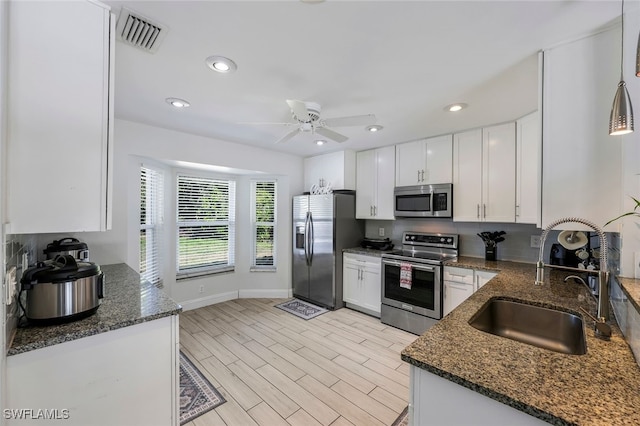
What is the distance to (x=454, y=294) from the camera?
2959 millimetres

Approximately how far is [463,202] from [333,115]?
1.93 metres

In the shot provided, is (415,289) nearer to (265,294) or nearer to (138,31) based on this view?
(265,294)

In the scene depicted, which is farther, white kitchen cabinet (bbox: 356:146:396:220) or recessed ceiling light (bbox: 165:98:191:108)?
white kitchen cabinet (bbox: 356:146:396:220)

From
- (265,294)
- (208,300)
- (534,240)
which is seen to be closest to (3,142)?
(208,300)

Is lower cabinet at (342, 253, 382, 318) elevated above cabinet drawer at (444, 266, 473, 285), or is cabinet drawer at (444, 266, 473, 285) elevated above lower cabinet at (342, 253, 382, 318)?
cabinet drawer at (444, 266, 473, 285)

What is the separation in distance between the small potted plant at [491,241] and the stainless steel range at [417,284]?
34cm

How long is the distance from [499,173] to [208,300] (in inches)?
170

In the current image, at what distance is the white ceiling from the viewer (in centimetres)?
131

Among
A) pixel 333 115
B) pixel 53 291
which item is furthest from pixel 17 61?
pixel 333 115

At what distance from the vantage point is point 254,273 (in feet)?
14.9

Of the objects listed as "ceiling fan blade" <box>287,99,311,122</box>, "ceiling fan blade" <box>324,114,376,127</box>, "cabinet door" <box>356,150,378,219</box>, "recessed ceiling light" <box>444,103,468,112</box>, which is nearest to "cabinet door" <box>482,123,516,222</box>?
"recessed ceiling light" <box>444,103,468,112</box>

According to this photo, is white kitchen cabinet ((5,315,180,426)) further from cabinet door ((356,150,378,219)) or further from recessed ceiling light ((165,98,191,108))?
cabinet door ((356,150,378,219))

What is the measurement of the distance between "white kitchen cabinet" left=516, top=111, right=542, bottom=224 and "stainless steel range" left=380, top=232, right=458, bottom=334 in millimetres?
881

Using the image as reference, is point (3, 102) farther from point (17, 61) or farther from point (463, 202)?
point (463, 202)
